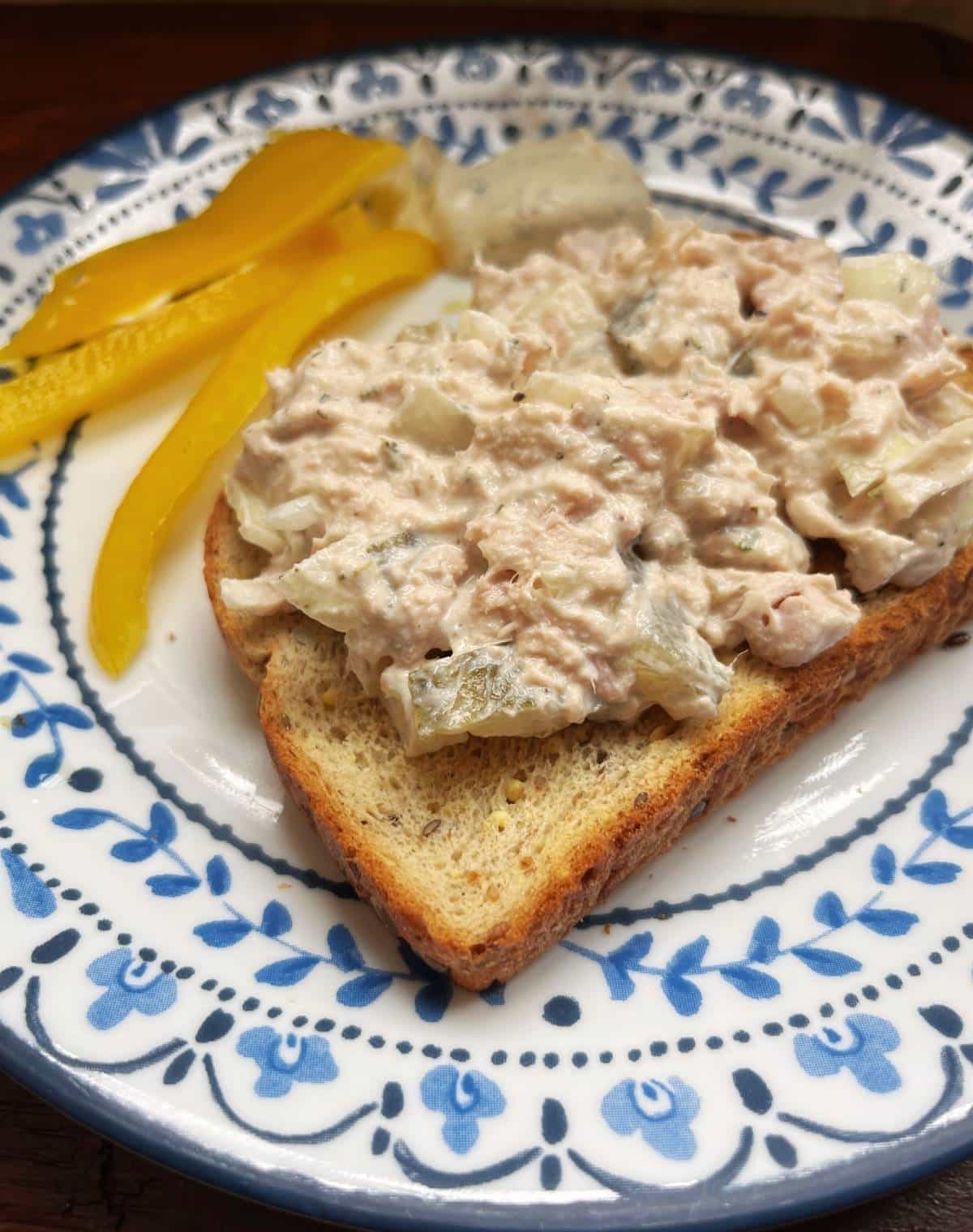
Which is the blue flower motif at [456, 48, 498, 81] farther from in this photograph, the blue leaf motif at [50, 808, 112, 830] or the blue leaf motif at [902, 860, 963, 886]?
the blue leaf motif at [902, 860, 963, 886]

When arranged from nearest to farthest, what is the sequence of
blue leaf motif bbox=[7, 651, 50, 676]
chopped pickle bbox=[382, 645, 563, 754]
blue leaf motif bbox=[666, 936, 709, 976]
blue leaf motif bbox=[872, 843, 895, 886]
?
chopped pickle bbox=[382, 645, 563, 754] < blue leaf motif bbox=[666, 936, 709, 976] < blue leaf motif bbox=[872, 843, 895, 886] < blue leaf motif bbox=[7, 651, 50, 676]

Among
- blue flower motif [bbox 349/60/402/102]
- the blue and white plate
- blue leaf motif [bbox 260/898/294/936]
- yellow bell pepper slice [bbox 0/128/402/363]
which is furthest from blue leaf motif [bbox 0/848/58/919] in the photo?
blue flower motif [bbox 349/60/402/102]

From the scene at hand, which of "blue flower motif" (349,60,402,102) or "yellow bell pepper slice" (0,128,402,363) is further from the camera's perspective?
"blue flower motif" (349,60,402,102)

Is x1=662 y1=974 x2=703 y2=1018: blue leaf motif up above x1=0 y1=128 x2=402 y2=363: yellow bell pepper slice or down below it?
below

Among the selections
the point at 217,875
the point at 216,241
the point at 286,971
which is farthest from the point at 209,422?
the point at 286,971

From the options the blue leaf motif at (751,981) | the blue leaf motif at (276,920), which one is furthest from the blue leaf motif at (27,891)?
the blue leaf motif at (751,981)

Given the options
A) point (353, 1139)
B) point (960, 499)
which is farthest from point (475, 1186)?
point (960, 499)
